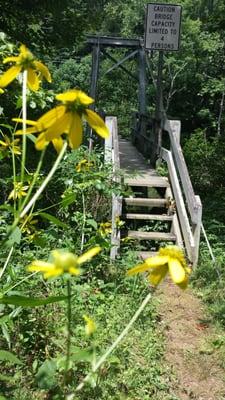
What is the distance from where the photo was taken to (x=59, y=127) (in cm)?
82

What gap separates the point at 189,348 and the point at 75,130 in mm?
3344

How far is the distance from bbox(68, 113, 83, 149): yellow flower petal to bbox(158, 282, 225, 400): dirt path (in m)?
2.77

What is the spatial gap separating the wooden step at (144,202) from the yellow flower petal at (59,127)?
5.58m

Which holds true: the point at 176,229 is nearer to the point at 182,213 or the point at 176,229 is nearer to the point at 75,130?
the point at 182,213

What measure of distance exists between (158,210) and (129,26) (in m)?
21.4

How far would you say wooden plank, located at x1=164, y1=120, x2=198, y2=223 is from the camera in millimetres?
5605

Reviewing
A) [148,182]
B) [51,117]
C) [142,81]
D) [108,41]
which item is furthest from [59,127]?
[108,41]

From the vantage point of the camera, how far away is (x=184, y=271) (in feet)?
2.66

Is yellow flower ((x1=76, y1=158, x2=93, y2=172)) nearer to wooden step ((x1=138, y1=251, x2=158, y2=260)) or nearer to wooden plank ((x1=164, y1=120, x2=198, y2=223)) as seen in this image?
wooden step ((x1=138, y1=251, x2=158, y2=260))

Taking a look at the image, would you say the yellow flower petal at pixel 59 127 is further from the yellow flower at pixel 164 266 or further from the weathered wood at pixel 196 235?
the weathered wood at pixel 196 235

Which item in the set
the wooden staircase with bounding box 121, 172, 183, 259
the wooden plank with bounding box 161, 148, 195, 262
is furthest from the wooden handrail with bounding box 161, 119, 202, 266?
the wooden staircase with bounding box 121, 172, 183, 259

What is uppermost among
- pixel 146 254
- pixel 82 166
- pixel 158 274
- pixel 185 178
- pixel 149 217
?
pixel 158 274

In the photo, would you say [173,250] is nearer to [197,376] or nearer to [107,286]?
[197,376]

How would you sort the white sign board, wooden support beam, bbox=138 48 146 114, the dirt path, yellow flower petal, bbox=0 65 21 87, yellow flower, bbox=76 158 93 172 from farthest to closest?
wooden support beam, bbox=138 48 146 114
the white sign board
yellow flower, bbox=76 158 93 172
the dirt path
yellow flower petal, bbox=0 65 21 87
